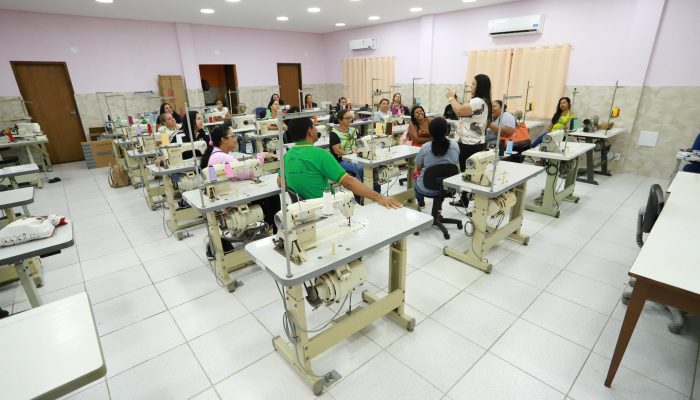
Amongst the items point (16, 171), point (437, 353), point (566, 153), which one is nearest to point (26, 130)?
point (16, 171)

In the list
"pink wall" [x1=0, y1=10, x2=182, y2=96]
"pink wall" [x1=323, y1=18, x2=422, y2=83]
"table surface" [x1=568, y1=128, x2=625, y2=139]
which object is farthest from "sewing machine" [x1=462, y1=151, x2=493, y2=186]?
"pink wall" [x1=0, y1=10, x2=182, y2=96]

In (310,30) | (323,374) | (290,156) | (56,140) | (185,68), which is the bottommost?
(323,374)

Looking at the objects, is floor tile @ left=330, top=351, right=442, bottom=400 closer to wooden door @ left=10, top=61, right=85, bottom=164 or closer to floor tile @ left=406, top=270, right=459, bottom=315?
floor tile @ left=406, top=270, right=459, bottom=315

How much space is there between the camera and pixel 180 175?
4195 millimetres

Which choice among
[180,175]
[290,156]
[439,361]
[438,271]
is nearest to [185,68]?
[180,175]

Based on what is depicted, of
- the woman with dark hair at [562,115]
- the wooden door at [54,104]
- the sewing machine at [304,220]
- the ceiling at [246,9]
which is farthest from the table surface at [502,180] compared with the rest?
the wooden door at [54,104]

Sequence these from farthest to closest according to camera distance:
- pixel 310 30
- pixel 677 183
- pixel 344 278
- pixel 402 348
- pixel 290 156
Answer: pixel 310 30
pixel 677 183
pixel 290 156
pixel 402 348
pixel 344 278

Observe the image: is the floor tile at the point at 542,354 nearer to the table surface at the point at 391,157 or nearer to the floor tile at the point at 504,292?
the floor tile at the point at 504,292

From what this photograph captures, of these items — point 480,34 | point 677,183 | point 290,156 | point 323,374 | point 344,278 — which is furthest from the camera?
point 480,34

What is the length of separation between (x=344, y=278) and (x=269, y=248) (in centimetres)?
41

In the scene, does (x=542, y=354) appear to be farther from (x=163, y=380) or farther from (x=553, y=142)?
(x=553, y=142)

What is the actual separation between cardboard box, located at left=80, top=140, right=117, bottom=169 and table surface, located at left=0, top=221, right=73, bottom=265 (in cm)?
597

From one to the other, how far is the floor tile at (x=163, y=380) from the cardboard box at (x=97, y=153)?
6.33 meters

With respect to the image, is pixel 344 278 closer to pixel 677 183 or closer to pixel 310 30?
pixel 677 183
